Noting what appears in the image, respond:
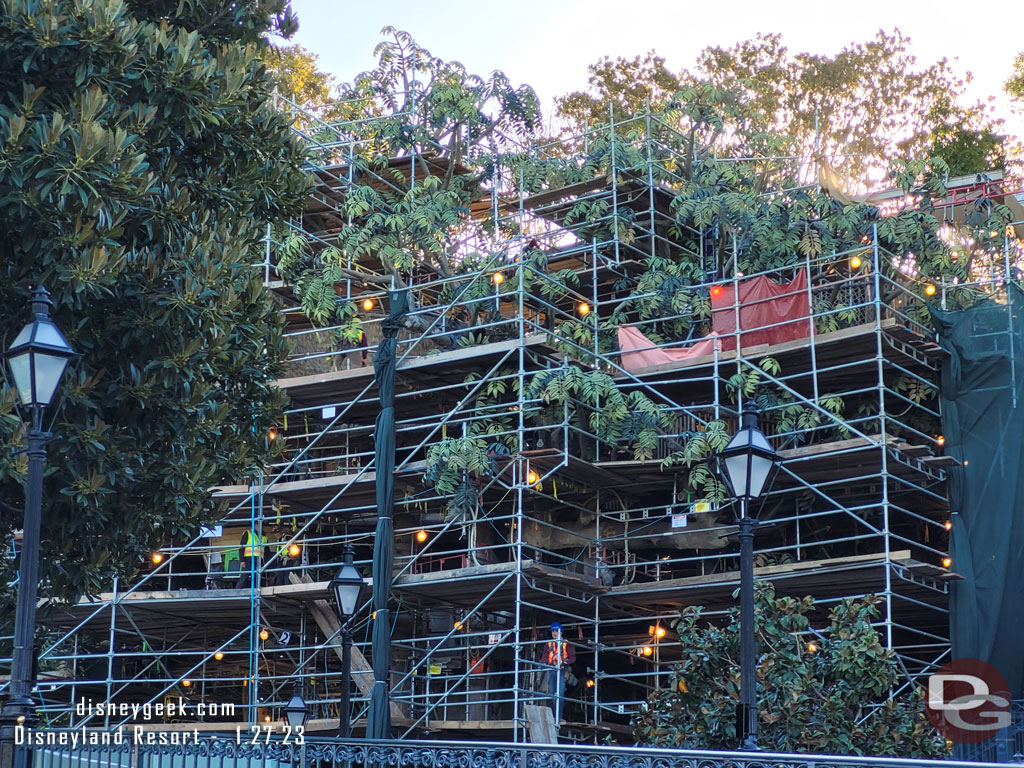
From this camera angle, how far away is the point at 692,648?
15.5 metres

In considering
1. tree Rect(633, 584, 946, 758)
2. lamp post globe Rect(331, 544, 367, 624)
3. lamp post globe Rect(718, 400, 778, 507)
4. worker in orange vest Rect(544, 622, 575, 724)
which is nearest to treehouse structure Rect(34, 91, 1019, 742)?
worker in orange vest Rect(544, 622, 575, 724)

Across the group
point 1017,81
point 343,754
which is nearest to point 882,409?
point 343,754

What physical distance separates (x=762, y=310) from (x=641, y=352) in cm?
220

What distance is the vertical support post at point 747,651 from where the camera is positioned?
10.8m

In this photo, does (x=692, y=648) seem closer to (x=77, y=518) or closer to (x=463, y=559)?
(x=77, y=518)

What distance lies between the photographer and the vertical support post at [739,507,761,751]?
1080cm

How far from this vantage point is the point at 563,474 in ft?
81.4

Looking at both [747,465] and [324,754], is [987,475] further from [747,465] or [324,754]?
[324,754]

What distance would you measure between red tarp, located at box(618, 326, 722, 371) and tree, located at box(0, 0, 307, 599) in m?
12.2

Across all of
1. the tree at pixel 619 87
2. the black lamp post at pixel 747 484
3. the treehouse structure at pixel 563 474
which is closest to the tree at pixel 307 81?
the tree at pixel 619 87

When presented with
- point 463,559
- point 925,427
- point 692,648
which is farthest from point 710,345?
point 692,648

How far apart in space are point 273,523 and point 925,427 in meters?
11.8

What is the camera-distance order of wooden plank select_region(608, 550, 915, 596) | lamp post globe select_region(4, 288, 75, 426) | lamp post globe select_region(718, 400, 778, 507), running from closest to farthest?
lamp post globe select_region(4, 288, 75, 426) → lamp post globe select_region(718, 400, 778, 507) → wooden plank select_region(608, 550, 915, 596)

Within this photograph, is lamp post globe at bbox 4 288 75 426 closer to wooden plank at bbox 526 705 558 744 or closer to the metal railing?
the metal railing
